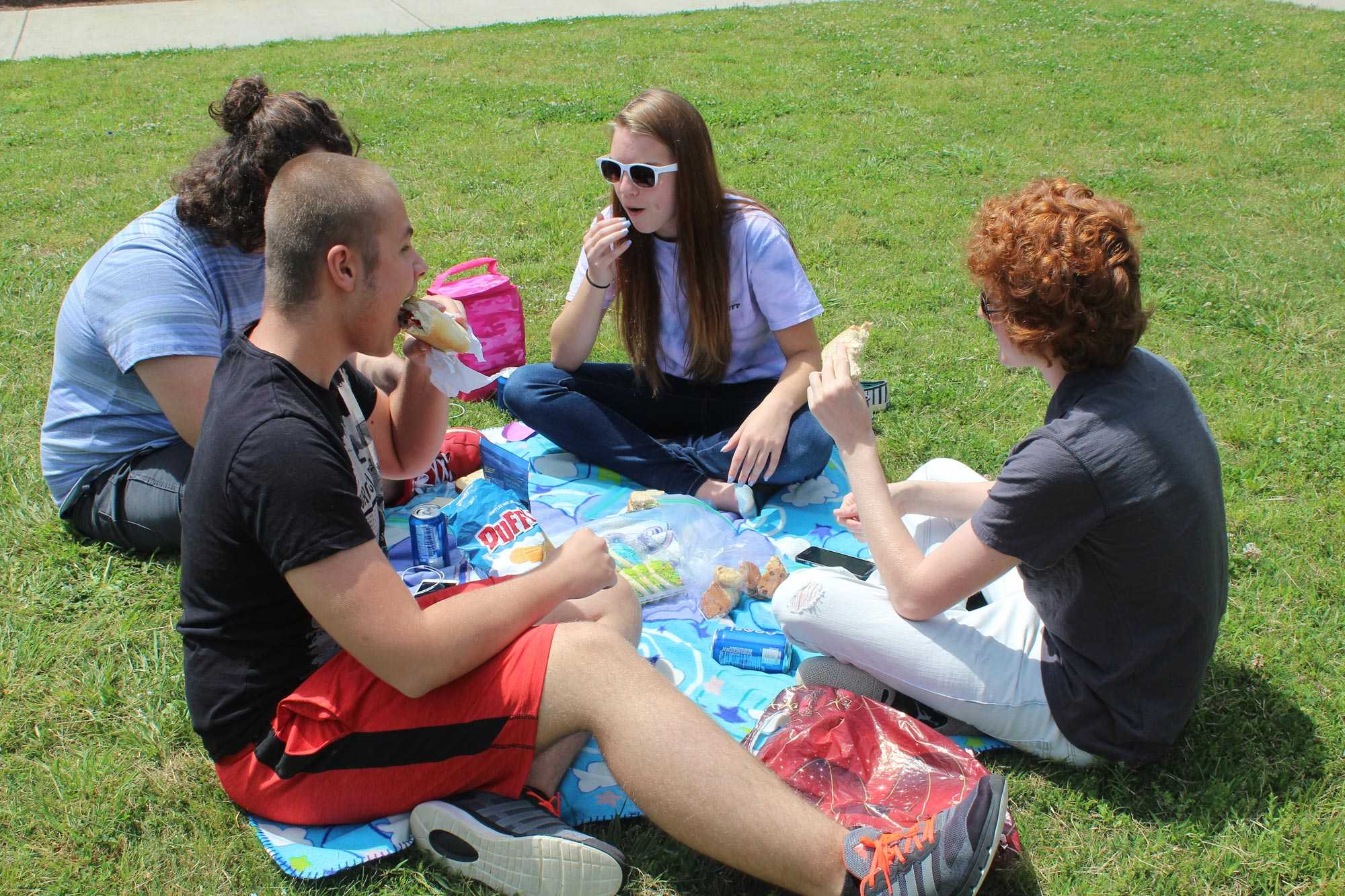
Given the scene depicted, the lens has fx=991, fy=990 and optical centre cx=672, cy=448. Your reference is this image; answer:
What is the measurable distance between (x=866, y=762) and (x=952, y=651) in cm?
37

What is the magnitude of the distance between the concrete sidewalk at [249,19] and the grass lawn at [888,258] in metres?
1.10

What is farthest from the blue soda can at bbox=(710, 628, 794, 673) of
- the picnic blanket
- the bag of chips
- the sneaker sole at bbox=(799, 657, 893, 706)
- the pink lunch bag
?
the pink lunch bag

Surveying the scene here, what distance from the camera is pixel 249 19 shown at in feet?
46.2

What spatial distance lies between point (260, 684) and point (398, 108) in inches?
337

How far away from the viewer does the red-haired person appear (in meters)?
3.74

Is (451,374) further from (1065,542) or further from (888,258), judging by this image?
(888,258)

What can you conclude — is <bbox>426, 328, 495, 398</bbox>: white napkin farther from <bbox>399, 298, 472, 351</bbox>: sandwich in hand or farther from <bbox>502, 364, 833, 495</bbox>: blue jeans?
<bbox>502, 364, 833, 495</bbox>: blue jeans

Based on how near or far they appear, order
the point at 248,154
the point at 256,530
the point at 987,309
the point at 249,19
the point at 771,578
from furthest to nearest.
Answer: the point at 249,19, the point at 771,578, the point at 248,154, the point at 987,309, the point at 256,530

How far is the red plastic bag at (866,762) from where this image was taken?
246cm

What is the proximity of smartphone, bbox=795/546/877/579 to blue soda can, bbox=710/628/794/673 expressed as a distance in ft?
1.27

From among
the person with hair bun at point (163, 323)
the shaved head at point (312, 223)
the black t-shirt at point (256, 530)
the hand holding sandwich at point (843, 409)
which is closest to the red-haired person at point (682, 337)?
the hand holding sandwich at point (843, 409)

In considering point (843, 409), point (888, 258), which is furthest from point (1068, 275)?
point (888, 258)

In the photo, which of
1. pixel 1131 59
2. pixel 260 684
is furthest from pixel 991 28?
pixel 260 684

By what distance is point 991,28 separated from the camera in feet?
40.3
